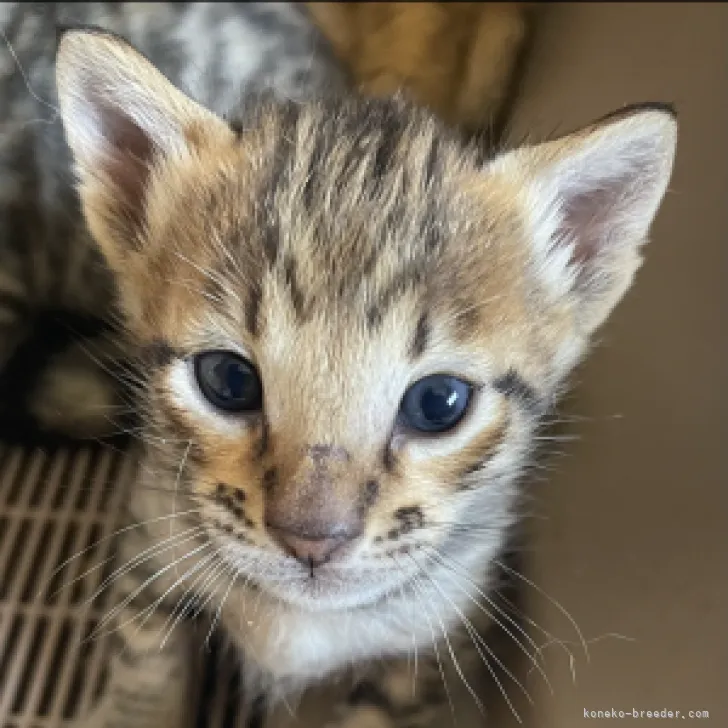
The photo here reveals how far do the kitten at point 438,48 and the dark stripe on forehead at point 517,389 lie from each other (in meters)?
0.59

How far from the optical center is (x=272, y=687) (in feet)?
4.07

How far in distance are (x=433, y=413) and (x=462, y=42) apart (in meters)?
0.89

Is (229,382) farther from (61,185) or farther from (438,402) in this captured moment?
(61,185)

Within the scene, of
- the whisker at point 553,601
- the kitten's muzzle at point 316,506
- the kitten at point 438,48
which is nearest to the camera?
the kitten's muzzle at point 316,506

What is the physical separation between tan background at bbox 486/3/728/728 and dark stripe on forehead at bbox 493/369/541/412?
0.19 metres

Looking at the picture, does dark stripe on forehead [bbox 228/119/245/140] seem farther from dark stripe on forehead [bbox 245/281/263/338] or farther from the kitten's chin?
the kitten's chin

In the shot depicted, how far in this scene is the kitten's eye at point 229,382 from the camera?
98cm

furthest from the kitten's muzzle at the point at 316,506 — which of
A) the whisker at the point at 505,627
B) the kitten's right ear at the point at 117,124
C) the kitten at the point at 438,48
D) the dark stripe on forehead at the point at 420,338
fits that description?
the kitten at the point at 438,48

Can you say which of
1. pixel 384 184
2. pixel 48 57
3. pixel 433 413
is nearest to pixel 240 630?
pixel 433 413

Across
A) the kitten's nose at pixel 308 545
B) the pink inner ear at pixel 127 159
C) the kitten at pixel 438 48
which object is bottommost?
the kitten's nose at pixel 308 545

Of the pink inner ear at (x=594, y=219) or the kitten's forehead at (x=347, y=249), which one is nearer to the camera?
the kitten's forehead at (x=347, y=249)

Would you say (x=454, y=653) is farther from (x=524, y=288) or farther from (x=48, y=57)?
(x=48, y=57)

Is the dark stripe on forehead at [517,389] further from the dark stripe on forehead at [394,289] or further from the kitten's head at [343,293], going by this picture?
the dark stripe on forehead at [394,289]

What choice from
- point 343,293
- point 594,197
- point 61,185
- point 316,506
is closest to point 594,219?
point 594,197
